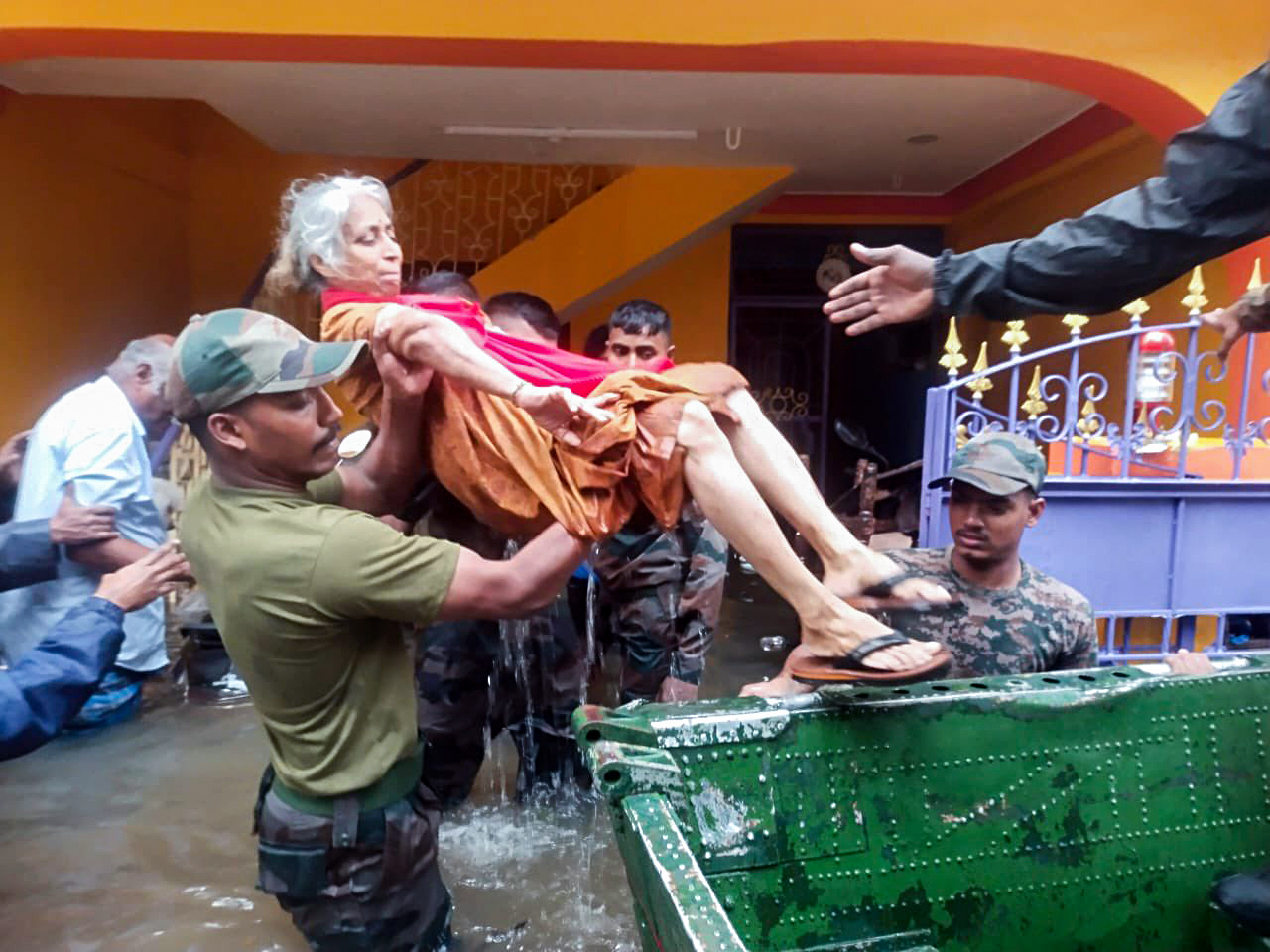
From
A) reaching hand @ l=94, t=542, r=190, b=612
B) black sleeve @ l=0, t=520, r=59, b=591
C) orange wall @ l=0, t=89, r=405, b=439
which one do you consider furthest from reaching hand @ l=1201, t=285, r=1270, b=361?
orange wall @ l=0, t=89, r=405, b=439

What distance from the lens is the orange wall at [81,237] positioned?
5.64 m

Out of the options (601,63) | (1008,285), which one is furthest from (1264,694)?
(601,63)

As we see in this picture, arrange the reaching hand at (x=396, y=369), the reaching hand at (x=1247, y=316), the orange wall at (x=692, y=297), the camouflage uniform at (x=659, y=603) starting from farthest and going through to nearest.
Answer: the orange wall at (x=692, y=297)
the camouflage uniform at (x=659, y=603)
the reaching hand at (x=1247, y=316)
the reaching hand at (x=396, y=369)

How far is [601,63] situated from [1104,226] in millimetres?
3244

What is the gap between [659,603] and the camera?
132 inches

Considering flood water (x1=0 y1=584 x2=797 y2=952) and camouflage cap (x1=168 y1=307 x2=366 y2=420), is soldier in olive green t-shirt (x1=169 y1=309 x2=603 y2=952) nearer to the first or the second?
camouflage cap (x1=168 y1=307 x2=366 y2=420)

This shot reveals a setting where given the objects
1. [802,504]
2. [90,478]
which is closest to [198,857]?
[90,478]

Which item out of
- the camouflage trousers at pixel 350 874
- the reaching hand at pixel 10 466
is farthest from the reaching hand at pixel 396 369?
the reaching hand at pixel 10 466

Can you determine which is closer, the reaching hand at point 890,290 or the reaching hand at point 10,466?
the reaching hand at point 890,290

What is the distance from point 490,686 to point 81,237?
17.5 feet

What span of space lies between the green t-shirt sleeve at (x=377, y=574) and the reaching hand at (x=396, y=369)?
0.36 m

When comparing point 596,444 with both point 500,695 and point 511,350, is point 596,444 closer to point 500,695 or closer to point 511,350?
point 511,350

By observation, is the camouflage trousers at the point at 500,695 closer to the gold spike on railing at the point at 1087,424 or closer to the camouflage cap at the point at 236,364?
the camouflage cap at the point at 236,364

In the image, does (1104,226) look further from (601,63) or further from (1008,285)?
(601,63)
